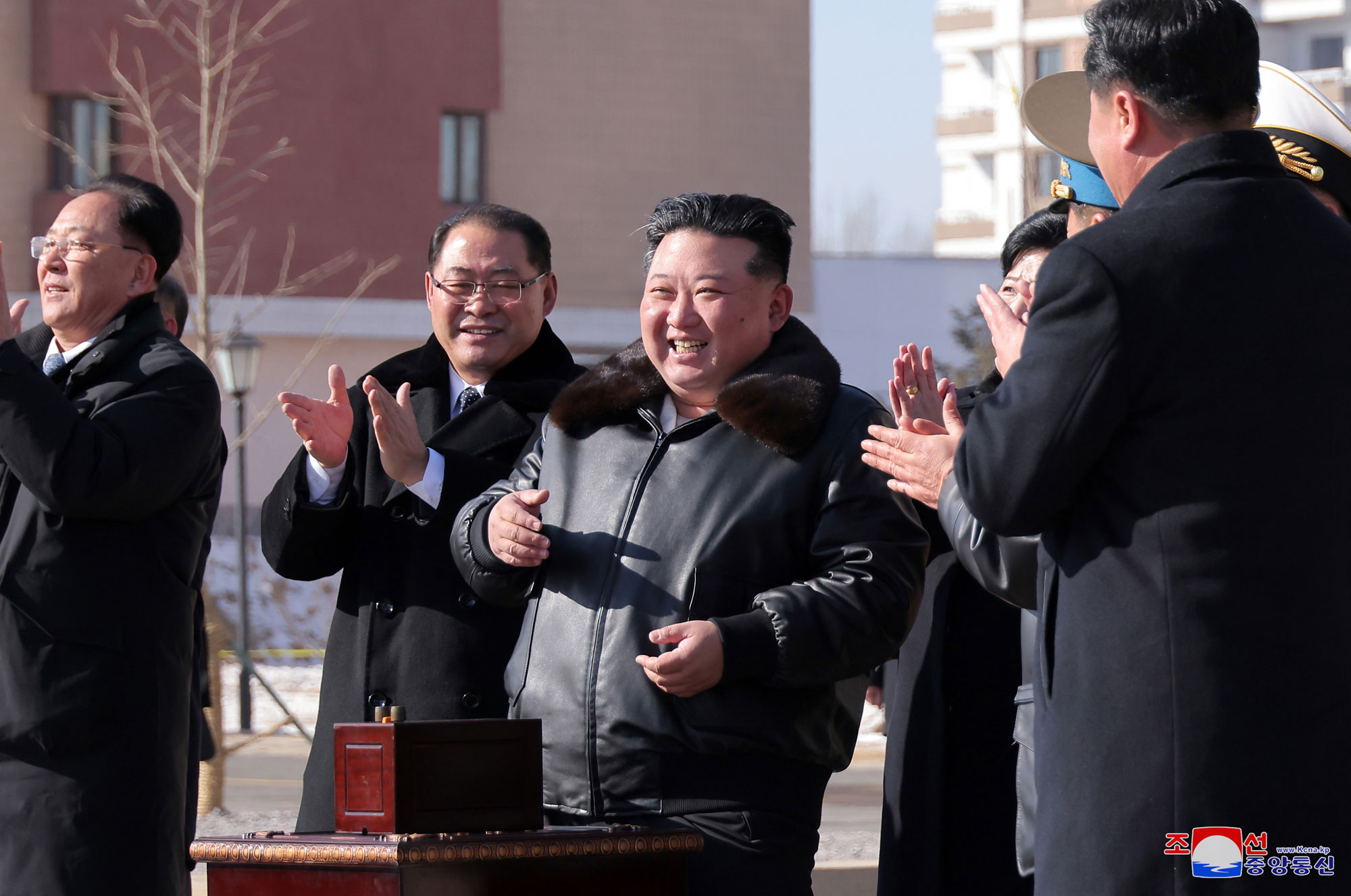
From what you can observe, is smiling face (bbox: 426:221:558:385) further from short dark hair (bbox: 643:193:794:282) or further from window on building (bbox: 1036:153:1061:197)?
window on building (bbox: 1036:153:1061:197)

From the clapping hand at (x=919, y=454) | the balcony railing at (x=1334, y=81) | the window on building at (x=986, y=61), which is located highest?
the window on building at (x=986, y=61)

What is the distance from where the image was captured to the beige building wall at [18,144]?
2100 cm

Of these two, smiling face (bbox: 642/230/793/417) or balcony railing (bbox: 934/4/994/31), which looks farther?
balcony railing (bbox: 934/4/994/31)

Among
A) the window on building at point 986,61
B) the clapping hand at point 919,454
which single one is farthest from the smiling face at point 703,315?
the window on building at point 986,61

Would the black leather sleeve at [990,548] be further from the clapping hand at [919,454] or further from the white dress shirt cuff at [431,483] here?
the white dress shirt cuff at [431,483]

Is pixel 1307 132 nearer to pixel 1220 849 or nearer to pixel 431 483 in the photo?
pixel 1220 849

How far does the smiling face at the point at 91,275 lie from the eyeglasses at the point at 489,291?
0.69 metres

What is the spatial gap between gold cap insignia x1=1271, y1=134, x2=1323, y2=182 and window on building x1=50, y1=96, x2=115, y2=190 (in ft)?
64.5

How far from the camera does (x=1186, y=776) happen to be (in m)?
2.49

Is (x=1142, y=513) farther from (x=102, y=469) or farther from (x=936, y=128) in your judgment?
(x=936, y=128)

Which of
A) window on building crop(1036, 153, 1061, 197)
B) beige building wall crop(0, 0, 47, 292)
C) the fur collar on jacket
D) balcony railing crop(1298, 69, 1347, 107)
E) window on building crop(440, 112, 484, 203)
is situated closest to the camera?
the fur collar on jacket

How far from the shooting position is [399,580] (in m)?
4.04

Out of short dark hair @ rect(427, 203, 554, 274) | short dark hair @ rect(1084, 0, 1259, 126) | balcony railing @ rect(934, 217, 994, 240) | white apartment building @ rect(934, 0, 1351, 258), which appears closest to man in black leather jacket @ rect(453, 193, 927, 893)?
short dark hair @ rect(427, 203, 554, 274)

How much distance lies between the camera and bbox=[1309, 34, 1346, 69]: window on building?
46875 mm
